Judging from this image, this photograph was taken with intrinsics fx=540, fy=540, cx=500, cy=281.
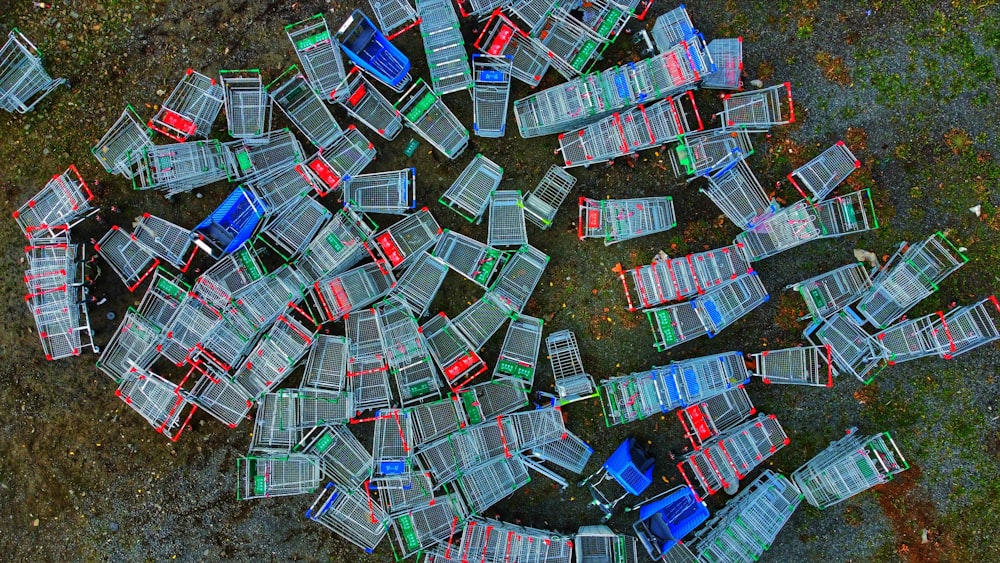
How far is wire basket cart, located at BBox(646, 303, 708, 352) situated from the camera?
8.69 meters

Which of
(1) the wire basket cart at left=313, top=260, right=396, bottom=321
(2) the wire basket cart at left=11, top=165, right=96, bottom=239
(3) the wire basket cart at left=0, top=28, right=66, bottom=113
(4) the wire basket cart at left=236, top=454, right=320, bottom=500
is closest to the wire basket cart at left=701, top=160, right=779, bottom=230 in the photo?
(1) the wire basket cart at left=313, top=260, right=396, bottom=321

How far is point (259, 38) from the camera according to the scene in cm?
891

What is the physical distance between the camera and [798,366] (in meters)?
8.74

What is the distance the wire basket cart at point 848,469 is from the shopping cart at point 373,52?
29.7 feet

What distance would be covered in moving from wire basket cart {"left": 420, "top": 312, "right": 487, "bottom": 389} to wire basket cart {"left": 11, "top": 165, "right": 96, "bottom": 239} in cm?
595

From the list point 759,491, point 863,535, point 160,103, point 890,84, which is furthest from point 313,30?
point 863,535

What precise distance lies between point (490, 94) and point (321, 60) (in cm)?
272

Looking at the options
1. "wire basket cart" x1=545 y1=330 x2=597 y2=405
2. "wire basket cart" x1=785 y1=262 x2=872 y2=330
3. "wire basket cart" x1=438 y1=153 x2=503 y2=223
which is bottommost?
"wire basket cart" x1=785 y1=262 x2=872 y2=330

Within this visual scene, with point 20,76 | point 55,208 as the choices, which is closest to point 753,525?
point 55,208

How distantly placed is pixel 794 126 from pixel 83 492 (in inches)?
531

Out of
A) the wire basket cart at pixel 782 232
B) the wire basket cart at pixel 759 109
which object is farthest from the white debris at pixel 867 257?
the wire basket cart at pixel 759 109

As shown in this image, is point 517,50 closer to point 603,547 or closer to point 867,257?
point 867,257

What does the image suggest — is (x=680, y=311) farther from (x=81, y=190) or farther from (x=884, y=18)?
(x=81, y=190)

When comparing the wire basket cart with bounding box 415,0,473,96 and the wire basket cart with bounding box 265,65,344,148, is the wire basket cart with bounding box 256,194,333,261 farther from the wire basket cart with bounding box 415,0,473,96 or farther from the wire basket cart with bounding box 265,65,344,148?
the wire basket cart with bounding box 415,0,473,96
